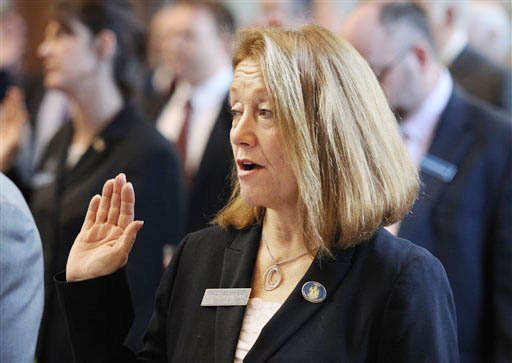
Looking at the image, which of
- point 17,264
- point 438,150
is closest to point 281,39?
point 17,264

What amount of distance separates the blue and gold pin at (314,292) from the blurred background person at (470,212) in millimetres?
973

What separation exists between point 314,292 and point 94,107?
2231 millimetres

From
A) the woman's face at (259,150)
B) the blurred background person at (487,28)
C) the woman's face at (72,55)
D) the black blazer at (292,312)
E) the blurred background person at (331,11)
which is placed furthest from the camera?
the blurred background person at (331,11)

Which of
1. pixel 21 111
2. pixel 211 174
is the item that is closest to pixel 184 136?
pixel 211 174

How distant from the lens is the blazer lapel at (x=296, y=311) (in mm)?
2039

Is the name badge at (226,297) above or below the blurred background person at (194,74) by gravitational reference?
above

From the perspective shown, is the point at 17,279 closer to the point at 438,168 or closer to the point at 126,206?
the point at 126,206

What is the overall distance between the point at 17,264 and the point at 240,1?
21.4 feet

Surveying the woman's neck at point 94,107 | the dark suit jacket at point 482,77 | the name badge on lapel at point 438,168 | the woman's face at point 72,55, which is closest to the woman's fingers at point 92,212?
the name badge on lapel at point 438,168

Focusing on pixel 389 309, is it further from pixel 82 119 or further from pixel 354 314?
pixel 82 119

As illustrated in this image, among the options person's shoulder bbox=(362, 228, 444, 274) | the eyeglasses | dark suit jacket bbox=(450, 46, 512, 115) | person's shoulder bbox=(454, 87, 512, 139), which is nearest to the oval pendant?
person's shoulder bbox=(362, 228, 444, 274)

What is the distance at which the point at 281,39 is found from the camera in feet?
7.06

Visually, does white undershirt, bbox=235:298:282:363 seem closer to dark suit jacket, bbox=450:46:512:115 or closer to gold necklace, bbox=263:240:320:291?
gold necklace, bbox=263:240:320:291

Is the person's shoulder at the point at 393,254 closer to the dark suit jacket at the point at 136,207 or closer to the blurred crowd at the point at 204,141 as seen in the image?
the blurred crowd at the point at 204,141
